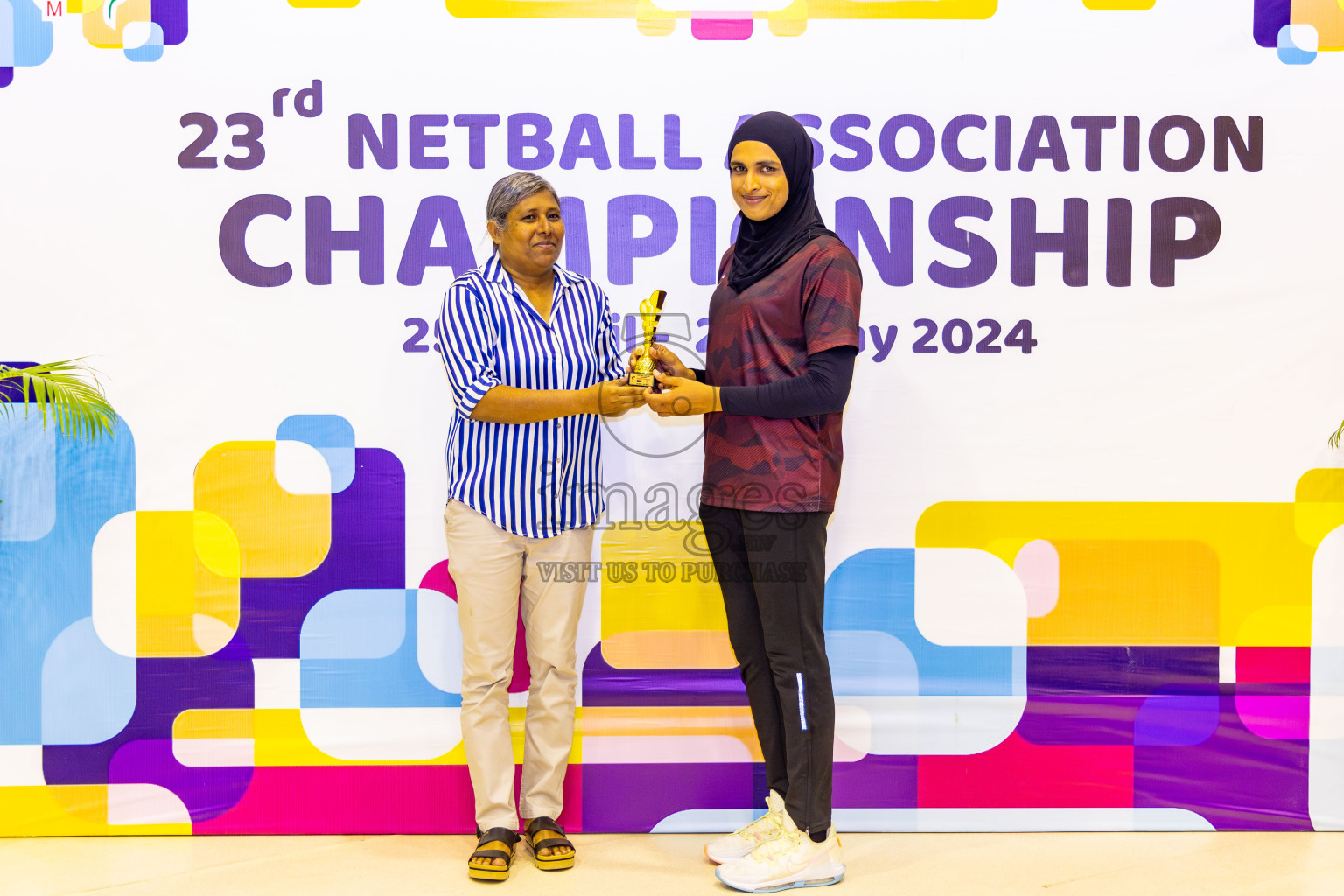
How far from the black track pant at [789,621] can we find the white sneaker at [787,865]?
56mm

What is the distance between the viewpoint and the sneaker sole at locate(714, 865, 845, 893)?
7.57ft

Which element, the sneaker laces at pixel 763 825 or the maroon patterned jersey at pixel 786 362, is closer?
the maroon patterned jersey at pixel 786 362

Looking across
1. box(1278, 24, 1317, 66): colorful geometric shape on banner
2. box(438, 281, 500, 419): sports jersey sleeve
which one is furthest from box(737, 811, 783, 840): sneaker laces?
box(1278, 24, 1317, 66): colorful geometric shape on banner

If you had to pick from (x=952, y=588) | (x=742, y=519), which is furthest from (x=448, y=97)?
(x=952, y=588)

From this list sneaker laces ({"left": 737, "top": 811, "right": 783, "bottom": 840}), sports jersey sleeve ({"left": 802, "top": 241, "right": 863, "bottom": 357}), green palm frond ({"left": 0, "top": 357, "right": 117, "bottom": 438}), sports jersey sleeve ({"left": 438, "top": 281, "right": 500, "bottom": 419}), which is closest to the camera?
sports jersey sleeve ({"left": 802, "top": 241, "right": 863, "bottom": 357})

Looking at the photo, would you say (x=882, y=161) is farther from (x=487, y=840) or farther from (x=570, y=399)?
(x=487, y=840)

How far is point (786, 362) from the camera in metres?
2.22

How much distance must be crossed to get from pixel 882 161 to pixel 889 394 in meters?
0.65

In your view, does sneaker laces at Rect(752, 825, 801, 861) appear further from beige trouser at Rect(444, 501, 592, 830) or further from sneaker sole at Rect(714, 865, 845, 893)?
beige trouser at Rect(444, 501, 592, 830)

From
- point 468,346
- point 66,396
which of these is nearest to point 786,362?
point 468,346

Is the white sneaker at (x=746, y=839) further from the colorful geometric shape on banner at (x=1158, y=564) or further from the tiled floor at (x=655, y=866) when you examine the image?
the colorful geometric shape on banner at (x=1158, y=564)

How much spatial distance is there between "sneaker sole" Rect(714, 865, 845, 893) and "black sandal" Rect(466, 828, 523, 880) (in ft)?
1.72

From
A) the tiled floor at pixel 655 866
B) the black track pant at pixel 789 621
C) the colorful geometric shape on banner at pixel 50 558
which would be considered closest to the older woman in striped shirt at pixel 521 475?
the tiled floor at pixel 655 866

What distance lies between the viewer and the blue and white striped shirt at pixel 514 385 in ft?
7.54
